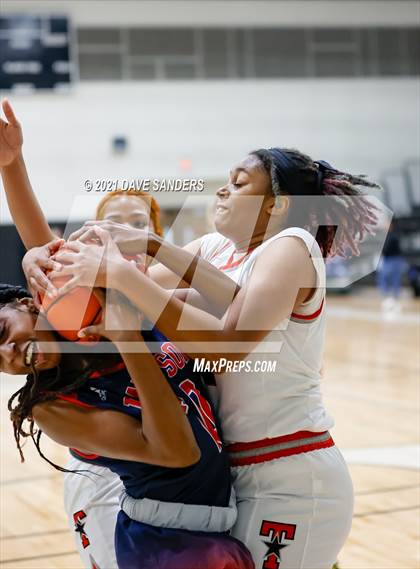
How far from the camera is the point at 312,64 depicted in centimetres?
1756

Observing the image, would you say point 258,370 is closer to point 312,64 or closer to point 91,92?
point 91,92

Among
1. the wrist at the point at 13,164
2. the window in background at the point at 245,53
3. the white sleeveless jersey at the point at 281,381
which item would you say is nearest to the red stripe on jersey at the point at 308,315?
the white sleeveless jersey at the point at 281,381

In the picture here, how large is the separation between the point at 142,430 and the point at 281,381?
43cm

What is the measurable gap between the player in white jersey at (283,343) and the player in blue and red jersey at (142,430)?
85mm

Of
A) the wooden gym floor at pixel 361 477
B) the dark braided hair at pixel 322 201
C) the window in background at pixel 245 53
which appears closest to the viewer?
the dark braided hair at pixel 322 201

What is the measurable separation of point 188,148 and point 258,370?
15170 mm

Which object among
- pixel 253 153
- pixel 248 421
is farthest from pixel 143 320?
pixel 253 153

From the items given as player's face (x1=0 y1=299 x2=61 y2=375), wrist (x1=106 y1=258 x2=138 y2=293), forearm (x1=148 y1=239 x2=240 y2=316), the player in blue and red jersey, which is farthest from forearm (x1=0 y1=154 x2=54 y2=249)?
wrist (x1=106 y1=258 x2=138 y2=293)

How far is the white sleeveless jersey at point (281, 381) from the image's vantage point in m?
2.05

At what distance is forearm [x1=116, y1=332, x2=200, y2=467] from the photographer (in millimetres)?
1773

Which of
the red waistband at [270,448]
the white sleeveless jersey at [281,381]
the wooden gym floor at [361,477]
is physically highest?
the white sleeveless jersey at [281,381]

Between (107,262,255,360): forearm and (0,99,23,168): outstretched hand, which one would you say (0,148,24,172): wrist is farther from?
(107,262,255,360): forearm

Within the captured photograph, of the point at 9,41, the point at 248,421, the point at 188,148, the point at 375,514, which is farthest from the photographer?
the point at 188,148

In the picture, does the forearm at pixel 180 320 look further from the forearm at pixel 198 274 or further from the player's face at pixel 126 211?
the player's face at pixel 126 211
